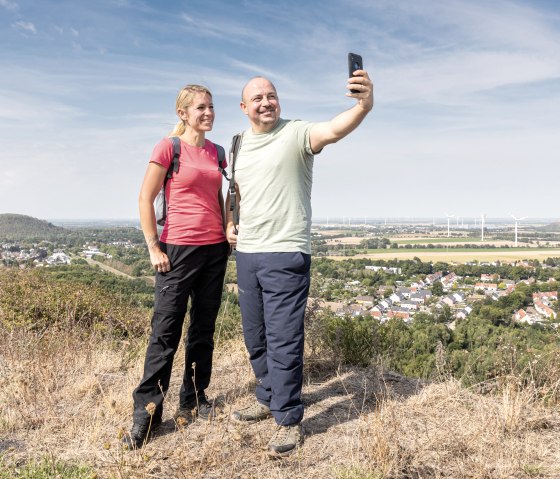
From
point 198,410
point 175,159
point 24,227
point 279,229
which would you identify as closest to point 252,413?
point 198,410

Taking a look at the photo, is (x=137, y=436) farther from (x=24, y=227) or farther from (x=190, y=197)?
(x=24, y=227)

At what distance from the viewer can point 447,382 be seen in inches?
140

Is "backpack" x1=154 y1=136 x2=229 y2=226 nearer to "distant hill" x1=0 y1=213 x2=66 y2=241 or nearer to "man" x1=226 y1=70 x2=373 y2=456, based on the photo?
"man" x1=226 y1=70 x2=373 y2=456

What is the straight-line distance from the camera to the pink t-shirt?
2.78 metres

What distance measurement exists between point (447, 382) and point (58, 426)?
2904 mm

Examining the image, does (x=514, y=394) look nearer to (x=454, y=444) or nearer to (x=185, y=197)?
(x=454, y=444)

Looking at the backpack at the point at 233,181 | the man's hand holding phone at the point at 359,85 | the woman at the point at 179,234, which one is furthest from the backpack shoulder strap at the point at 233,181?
the man's hand holding phone at the point at 359,85

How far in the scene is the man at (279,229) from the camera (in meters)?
2.63

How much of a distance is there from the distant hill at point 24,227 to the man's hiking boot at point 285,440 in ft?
234

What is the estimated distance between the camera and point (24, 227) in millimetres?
71938

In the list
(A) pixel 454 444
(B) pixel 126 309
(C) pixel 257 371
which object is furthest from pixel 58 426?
(B) pixel 126 309

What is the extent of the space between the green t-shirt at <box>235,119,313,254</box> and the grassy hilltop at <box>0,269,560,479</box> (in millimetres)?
1087

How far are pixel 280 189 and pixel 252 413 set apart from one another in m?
1.55

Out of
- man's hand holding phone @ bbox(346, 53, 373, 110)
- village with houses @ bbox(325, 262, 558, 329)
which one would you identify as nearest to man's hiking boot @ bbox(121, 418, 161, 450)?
man's hand holding phone @ bbox(346, 53, 373, 110)
